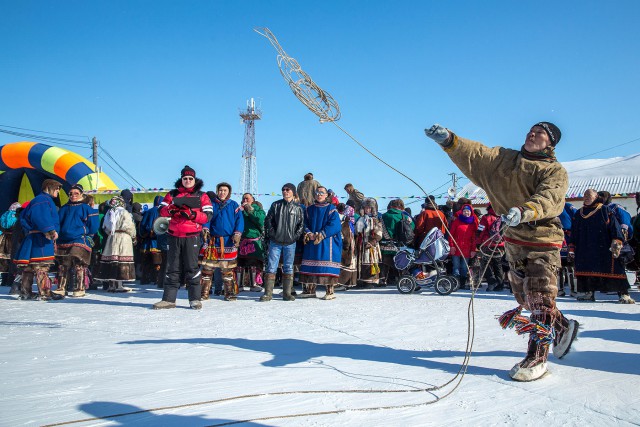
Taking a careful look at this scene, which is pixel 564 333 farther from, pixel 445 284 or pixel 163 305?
pixel 445 284

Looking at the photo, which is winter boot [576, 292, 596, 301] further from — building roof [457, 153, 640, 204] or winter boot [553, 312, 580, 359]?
building roof [457, 153, 640, 204]

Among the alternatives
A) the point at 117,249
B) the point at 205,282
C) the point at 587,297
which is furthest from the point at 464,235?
the point at 117,249

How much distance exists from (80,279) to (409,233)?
592 cm

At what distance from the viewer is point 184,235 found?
7188 mm

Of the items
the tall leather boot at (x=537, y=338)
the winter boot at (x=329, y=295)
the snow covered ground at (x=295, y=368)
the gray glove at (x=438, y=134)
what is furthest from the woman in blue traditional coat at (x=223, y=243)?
the tall leather boot at (x=537, y=338)

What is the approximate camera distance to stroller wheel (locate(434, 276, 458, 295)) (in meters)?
9.16

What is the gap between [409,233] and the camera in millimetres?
10406

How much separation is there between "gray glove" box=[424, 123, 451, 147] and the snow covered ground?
1.64 meters

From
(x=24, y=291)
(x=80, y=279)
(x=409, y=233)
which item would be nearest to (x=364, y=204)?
(x=409, y=233)

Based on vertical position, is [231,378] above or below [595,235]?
below

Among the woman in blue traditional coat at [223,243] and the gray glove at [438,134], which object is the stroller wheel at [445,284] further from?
the gray glove at [438,134]

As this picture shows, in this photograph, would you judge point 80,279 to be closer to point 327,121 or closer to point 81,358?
point 81,358

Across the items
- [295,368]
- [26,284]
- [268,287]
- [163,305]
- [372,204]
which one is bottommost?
[295,368]

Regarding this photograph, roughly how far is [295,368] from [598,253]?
20.9 ft
